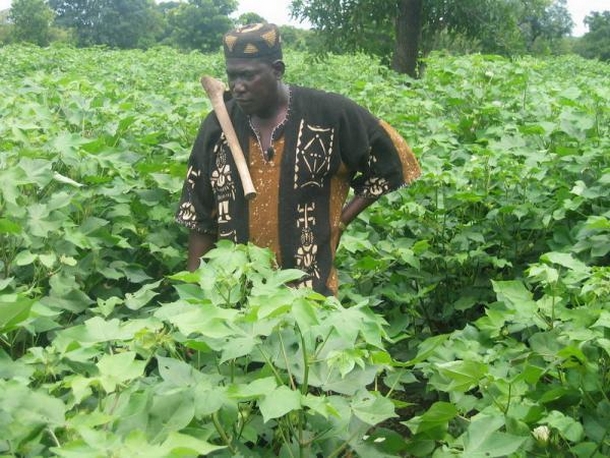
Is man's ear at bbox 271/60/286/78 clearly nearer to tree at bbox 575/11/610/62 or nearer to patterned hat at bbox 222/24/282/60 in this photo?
patterned hat at bbox 222/24/282/60

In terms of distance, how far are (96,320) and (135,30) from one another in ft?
170

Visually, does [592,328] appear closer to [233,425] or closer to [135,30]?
[233,425]

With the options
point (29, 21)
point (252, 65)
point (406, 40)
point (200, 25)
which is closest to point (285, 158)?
point (252, 65)

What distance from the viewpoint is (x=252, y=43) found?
2.82 metres

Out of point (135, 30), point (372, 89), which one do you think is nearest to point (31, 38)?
point (135, 30)

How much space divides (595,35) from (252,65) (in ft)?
170

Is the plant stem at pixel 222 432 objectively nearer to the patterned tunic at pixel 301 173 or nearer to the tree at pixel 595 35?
the patterned tunic at pixel 301 173

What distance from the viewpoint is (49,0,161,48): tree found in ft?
167

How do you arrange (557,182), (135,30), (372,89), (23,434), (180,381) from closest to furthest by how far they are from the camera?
(23,434) < (180,381) < (557,182) < (372,89) < (135,30)

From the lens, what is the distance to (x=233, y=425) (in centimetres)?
189

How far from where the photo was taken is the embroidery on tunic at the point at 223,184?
295 centimetres

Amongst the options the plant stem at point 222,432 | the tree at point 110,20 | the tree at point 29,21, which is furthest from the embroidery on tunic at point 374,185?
the tree at point 110,20

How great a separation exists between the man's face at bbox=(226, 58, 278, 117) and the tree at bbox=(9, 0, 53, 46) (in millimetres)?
43445

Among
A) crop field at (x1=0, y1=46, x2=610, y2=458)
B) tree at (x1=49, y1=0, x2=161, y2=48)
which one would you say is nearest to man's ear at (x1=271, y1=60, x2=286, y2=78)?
crop field at (x1=0, y1=46, x2=610, y2=458)
